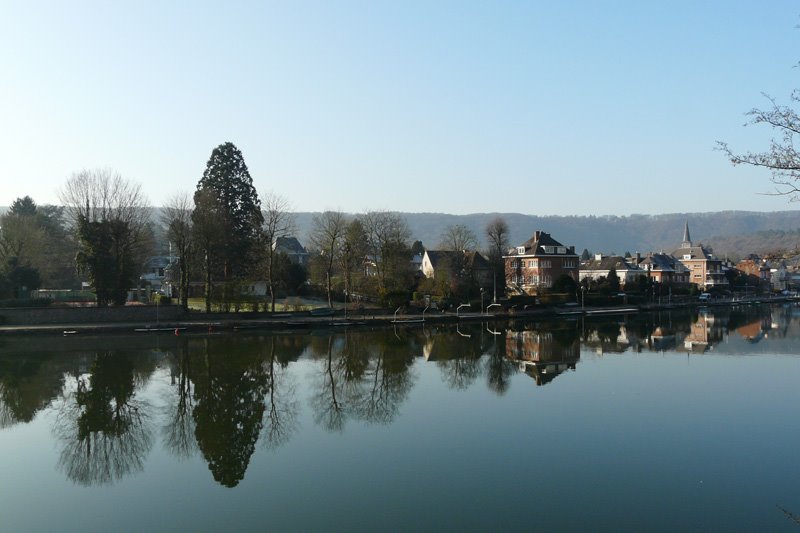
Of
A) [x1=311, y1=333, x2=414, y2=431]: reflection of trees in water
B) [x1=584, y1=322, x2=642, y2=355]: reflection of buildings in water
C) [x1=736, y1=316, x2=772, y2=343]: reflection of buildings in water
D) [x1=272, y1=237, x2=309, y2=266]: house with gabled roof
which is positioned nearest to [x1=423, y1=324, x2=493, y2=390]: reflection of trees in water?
[x1=311, y1=333, x2=414, y2=431]: reflection of trees in water

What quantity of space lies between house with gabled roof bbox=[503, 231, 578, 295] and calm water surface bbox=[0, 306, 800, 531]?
1461 inches

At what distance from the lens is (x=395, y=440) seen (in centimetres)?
1591

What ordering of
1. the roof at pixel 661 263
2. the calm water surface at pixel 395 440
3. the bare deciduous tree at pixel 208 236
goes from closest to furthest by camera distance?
the calm water surface at pixel 395 440 < the bare deciduous tree at pixel 208 236 < the roof at pixel 661 263

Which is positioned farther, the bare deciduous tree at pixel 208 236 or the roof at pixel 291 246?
the roof at pixel 291 246

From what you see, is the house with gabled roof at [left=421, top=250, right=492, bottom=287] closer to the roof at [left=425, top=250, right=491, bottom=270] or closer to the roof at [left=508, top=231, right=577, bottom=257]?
the roof at [left=425, top=250, right=491, bottom=270]

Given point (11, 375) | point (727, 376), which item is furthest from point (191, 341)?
point (727, 376)

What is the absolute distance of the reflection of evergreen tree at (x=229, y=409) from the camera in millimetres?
14625

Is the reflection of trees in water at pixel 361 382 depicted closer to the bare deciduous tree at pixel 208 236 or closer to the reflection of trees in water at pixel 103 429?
the reflection of trees in water at pixel 103 429

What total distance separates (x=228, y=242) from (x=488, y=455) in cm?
3638

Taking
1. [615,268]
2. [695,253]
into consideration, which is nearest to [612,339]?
[615,268]

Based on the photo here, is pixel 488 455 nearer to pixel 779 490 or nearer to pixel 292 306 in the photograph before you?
pixel 779 490

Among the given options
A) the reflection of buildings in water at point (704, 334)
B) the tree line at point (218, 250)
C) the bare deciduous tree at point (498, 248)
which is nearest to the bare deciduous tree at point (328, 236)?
the tree line at point (218, 250)

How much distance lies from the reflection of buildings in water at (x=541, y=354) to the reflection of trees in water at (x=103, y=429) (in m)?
14.3

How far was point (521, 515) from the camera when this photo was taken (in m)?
11.0
